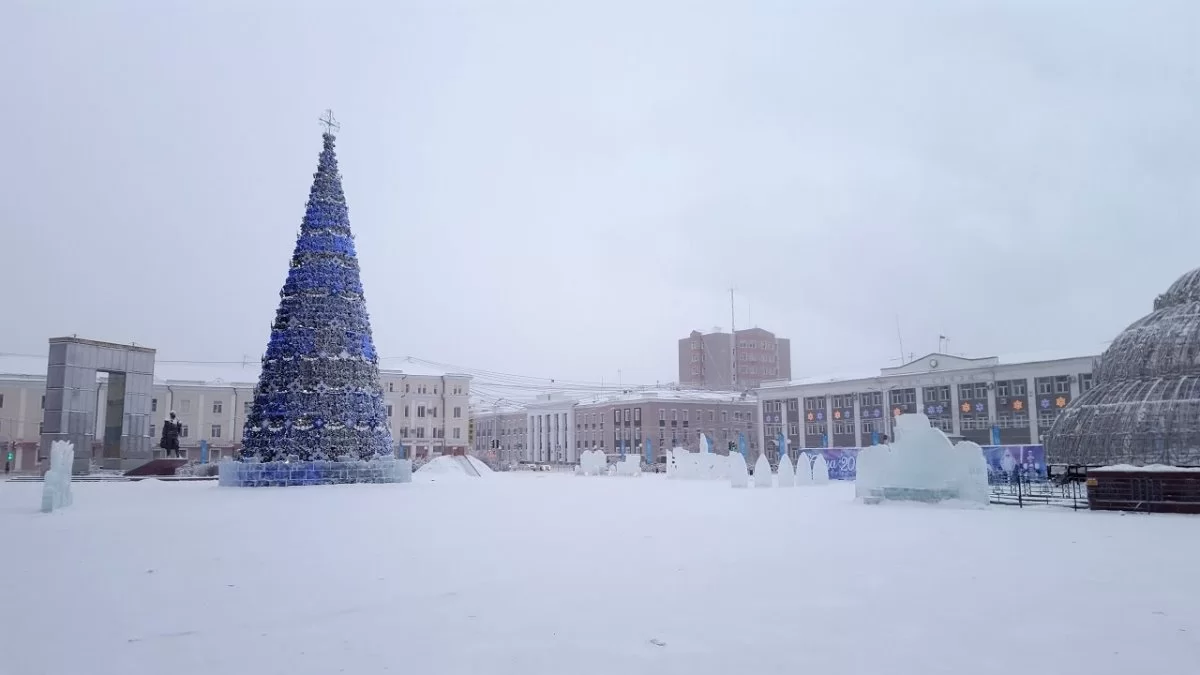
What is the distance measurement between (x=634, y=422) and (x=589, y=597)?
97706mm

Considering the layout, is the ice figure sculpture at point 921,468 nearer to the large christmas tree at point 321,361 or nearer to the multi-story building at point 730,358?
the large christmas tree at point 321,361

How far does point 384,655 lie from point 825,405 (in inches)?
3576

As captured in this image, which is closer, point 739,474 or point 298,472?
point 298,472

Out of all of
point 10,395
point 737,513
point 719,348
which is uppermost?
point 719,348

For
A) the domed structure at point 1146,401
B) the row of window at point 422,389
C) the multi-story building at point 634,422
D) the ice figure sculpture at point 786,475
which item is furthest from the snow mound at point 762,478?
the row of window at point 422,389

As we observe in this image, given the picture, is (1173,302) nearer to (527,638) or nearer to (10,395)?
(527,638)

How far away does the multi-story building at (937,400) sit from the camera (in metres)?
72.0

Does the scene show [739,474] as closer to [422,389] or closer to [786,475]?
[786,475]

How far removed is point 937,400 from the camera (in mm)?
82062

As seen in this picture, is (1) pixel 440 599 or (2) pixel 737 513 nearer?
(1) pixel 440 599

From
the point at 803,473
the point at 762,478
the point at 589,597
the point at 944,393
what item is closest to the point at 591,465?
the point at 803,473

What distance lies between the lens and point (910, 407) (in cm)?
8469

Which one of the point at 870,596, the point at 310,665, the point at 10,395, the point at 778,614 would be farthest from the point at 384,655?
the point at 10,395

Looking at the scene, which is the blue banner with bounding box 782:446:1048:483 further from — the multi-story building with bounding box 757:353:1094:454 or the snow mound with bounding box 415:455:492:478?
the snow mound with bounding box 415:455:492:478
